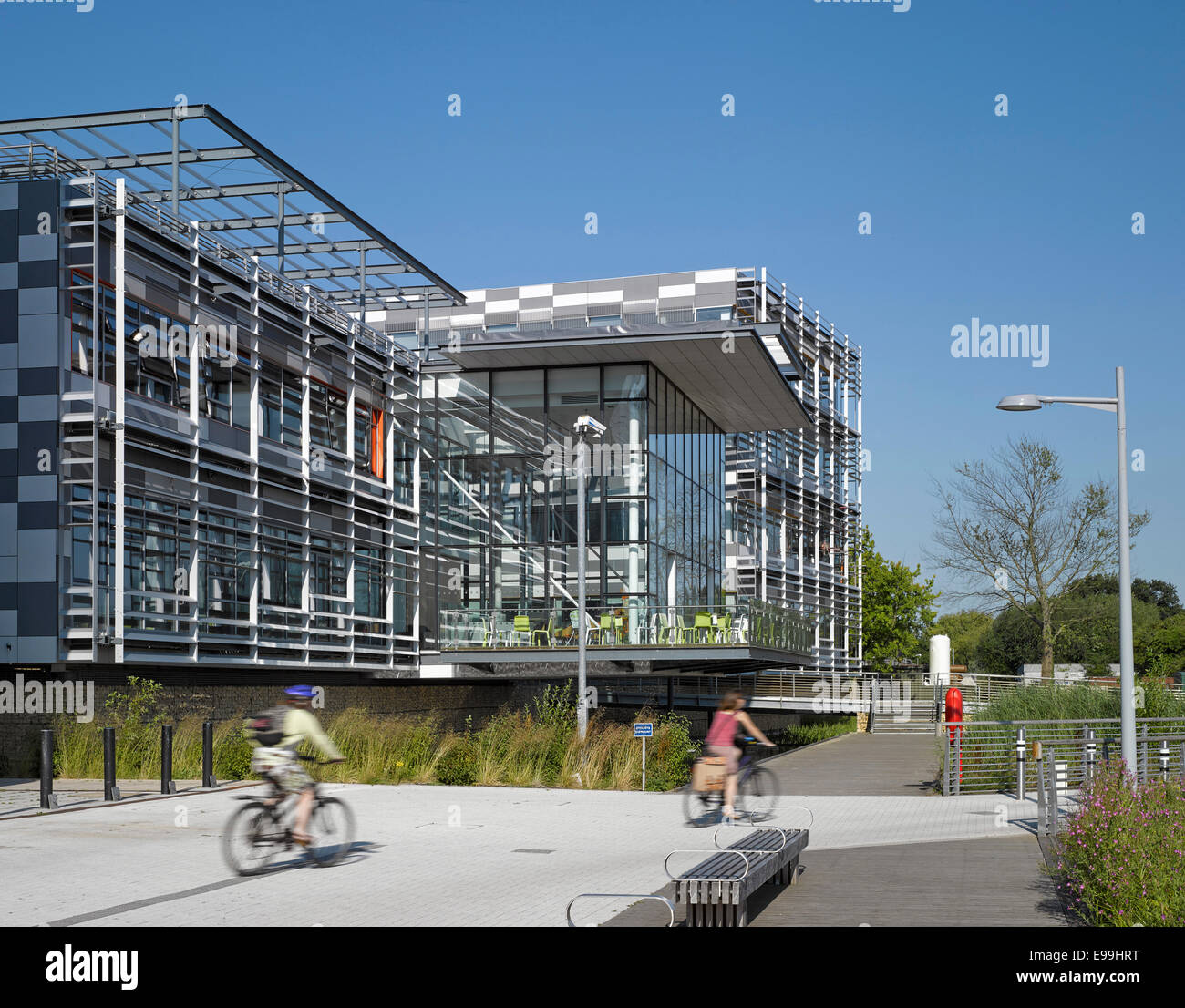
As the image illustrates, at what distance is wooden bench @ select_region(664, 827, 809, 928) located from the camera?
9219mm

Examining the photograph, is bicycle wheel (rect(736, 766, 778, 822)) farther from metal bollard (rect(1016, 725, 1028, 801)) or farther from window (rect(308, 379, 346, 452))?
window (rect(308, 379, 346, 452))

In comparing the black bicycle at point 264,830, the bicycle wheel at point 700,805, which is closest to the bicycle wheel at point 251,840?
the black bicycle at point 264,830

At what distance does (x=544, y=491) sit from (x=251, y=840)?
25782 mm

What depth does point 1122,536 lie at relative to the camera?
16500 mm

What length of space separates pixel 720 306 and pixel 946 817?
42.5 meters

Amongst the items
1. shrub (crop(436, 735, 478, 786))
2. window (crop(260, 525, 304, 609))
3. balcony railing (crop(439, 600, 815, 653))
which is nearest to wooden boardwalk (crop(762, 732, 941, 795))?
balcony railing (crop(439, 600, 815, 653))

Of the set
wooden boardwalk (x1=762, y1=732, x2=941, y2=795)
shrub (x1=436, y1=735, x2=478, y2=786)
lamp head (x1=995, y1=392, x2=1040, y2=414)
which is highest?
lamp head (x1=995, y1=392, x2=1040, y2=414)

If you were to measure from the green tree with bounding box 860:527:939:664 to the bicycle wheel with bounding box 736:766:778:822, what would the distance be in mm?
51108

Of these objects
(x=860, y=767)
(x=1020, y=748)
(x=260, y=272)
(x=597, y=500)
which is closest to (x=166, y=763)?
(x=1020, y=748)

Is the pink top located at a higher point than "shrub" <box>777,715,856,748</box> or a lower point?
higher

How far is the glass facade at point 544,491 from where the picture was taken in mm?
36531

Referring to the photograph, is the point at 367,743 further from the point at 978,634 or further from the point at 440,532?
the point at 978,634

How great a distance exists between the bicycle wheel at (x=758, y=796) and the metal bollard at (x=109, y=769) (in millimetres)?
8761

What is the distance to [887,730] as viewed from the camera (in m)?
51.0
